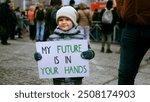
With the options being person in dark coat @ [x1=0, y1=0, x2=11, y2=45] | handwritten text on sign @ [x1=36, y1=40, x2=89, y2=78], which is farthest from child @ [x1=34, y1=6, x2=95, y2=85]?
person in dark coat @ [x1=0, y1=0, x2=11, y2=45]

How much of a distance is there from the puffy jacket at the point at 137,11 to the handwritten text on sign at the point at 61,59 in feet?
2.13


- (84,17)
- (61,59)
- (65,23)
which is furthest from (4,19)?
(61,59)

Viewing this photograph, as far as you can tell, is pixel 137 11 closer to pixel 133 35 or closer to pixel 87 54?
pixel 133 35

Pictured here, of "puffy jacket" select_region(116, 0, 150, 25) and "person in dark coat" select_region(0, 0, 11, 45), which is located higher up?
"puffy jacket" select_region(116, 0, 150, 25)

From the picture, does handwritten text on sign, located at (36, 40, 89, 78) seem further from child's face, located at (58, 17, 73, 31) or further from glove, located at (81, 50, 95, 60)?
child's face, located at (58, 17, 73, 31)

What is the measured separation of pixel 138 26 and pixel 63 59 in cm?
87

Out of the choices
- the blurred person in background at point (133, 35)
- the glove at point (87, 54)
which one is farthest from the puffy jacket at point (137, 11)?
the glove at point (87, 54)

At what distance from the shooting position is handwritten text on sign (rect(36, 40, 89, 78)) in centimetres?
365

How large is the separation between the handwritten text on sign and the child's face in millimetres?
233

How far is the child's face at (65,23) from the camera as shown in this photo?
3812 mm

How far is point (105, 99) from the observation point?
3.15 meters

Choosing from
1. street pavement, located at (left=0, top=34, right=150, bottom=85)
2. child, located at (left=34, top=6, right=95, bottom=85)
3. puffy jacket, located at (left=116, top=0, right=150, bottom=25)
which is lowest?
street pavement, located at (left=0, top=34, right=150, bottom=85)

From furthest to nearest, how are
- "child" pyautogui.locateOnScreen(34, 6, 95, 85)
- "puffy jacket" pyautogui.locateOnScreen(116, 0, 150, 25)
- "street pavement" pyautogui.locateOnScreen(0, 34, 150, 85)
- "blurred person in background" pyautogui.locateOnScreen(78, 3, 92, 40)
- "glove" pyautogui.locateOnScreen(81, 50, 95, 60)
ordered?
1. "blurred person in background" pyautogui.locateOnScreen(78, 3, 92, 40)
2. "street pavement" pyautogui.locateOnScreen(0, 34, 150, 85)
3. "child" pyautogui.locateOnScreen(34, 6, 95, 85)
4. "glove" pyautogui.locateOnScreen(81, 50, 95, 60)
5. "puffy jacket" pyautogui.locateOnScreen(116, 0, 150, 25)

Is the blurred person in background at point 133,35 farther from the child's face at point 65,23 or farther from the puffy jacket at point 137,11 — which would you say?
the child's face at point 65,23
